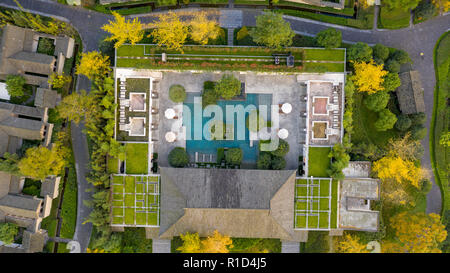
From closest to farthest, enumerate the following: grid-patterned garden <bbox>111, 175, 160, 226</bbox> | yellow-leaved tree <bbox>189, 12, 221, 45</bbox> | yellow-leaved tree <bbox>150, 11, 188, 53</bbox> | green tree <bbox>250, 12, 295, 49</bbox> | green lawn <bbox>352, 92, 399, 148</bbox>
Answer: green tree <bbox>250, 12, 295, 49</bbox> < yellow-leaved tree <bbox>150, 11, 188, 53</bbox> < yellow-leaved tree <bbox>189, 12, 221, 45</bbox> < grid-patterned garden <bbox>111, 175, 160, 226</bbox> < green lawn <bbox>352, 92, 399, 148</bbox>

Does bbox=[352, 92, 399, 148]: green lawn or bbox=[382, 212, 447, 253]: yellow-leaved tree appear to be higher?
bbox=[352, 92, 399, 148]: green lawn

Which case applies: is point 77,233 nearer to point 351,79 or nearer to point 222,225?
point 222,225

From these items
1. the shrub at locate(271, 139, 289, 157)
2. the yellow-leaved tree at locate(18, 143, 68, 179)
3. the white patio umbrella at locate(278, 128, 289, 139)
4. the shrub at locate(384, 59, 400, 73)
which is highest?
the shrub at locate(384, 59, 400, 73)

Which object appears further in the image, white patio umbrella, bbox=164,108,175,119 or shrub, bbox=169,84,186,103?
white patio umbrella, bbox=164,108,175,119

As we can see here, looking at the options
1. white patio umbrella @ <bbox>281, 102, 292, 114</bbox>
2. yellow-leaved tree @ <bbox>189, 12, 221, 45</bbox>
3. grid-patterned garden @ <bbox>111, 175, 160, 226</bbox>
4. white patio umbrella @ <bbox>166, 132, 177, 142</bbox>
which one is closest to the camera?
yellow-leaved tree @ <bbox>189, 12, 221, 45</bbox>

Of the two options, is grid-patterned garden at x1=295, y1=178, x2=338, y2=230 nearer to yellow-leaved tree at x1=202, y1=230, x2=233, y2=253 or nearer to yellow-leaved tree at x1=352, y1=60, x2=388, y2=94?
yellow-leaved tree at x1=202, y1=230, x2=233, y2=253

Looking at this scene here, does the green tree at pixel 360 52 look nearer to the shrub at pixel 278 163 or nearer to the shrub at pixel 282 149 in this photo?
the shrub at pixel 282 149

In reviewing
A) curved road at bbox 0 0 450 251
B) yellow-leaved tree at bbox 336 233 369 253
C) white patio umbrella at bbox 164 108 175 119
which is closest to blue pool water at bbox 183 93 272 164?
white patio umbrella at bbox 164 108 175 119
